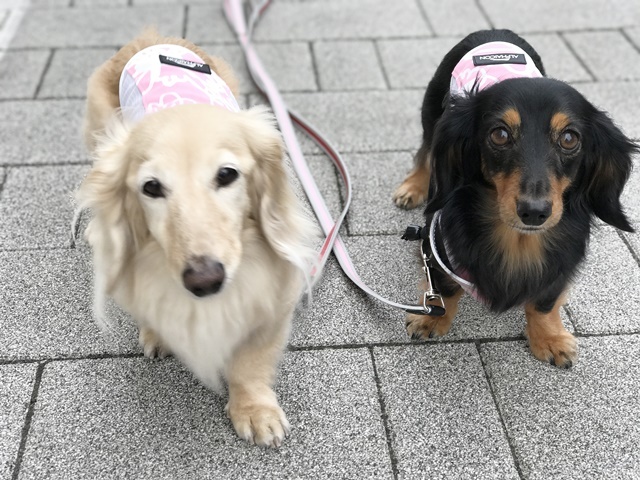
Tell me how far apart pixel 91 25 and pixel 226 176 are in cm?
359

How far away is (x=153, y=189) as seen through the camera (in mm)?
1566

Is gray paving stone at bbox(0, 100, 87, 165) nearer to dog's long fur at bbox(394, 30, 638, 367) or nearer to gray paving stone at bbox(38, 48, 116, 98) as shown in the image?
gray paving stone at bbox(38, 48, 116, 98)

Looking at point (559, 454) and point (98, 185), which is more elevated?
point (98, 185)

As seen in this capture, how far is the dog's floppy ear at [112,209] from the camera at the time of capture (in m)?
1.66

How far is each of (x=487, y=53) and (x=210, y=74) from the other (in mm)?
1174

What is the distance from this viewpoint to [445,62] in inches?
110

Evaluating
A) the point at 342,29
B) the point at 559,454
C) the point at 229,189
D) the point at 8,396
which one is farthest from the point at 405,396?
the point at 342,29

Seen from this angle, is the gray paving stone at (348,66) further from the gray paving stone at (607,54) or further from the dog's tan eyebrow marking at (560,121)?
the dog's tan eyebrow marking at (560,121)

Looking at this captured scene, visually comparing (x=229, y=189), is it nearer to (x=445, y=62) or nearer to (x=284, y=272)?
(x=284, y=272)

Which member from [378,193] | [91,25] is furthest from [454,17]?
[91,25]

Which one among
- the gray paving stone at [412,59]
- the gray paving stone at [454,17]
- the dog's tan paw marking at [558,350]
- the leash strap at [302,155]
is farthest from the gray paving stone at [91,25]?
the dog's tan paw marking at [558,350]

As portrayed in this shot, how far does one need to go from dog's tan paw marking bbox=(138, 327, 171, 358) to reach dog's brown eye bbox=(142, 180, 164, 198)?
864mm

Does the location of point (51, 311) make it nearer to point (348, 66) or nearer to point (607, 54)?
point (348, 66)

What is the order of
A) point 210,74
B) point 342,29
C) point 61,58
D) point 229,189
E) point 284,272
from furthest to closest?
point 342,29 < point 61,58 < point 210,74 < point 284,272 < point 229,189
